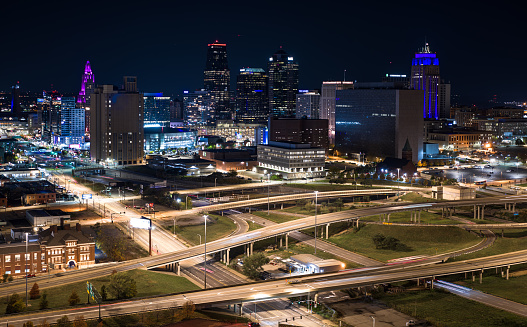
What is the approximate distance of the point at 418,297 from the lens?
168ft

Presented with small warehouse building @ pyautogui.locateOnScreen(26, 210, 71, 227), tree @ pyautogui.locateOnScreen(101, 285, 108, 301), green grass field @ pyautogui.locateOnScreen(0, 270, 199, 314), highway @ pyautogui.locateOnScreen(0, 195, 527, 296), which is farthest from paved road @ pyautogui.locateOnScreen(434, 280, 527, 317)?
small warehouse building @ pyautogui.locateOnScreen(26, 210, 71, 227)

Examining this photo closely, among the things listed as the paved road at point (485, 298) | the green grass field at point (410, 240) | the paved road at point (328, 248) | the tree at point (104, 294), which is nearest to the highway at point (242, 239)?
the paved road at point (328, 248)

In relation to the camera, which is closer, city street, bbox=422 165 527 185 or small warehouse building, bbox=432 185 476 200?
small warehouse building, bbox=432 185 476 200

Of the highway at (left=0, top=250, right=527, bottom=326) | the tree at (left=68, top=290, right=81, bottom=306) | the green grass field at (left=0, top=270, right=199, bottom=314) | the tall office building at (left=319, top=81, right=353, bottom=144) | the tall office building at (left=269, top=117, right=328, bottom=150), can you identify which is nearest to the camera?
the highway at (left=0, top=250, right=527, bottom=326)

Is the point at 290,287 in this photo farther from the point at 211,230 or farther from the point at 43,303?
the point at 211,230

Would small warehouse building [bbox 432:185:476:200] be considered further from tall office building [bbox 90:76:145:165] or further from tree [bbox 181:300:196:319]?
tall office building [bbox 90:76:145:165]

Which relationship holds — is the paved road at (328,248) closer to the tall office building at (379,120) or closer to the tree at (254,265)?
the tree at (254,265)

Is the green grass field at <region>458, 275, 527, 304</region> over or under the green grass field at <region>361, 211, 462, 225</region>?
under

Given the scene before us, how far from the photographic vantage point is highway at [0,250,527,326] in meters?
43.3

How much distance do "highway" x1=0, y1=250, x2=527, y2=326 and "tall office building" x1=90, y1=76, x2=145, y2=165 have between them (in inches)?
4137

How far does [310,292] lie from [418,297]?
33.2 feet

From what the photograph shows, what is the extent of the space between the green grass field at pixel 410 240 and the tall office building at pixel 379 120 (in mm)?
70997

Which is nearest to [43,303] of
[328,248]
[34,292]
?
[34,292]

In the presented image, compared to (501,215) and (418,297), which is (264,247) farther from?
(501,215)
